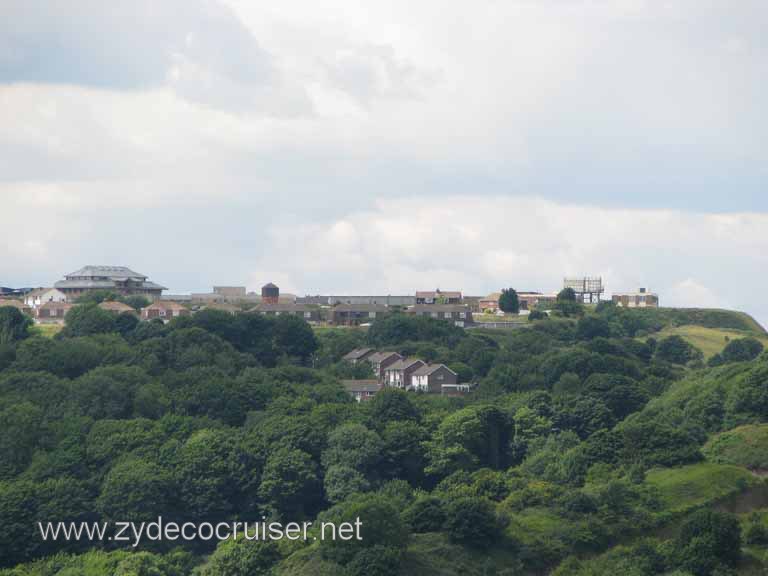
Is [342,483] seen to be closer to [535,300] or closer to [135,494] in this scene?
[135,494]

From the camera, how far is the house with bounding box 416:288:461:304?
177 meters

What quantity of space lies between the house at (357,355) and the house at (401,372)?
3982mm

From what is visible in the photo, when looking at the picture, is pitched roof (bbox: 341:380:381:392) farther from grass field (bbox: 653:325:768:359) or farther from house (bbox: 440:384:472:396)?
grass field (bbox: 653:325:768:359)

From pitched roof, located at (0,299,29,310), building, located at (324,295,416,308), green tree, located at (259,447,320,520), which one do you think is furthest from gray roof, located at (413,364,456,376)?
building, located at (324,295,416,308)

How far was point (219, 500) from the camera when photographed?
251 feet

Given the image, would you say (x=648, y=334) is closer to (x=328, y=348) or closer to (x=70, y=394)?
(x=328, y=348)

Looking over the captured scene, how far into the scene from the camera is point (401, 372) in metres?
120

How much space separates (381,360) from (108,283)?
6110cm

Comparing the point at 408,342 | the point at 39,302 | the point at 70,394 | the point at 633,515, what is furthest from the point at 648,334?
the point at 633,515

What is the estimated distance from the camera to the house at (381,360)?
122450 mm

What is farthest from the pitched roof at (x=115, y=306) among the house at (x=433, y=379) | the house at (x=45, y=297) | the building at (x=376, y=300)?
the house at (x=433, y=379)

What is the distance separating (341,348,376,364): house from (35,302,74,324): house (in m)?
37.1

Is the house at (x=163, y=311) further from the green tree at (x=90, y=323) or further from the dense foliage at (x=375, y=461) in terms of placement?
the dense foliage at (x=375, y=461)

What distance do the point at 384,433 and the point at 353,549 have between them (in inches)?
952
